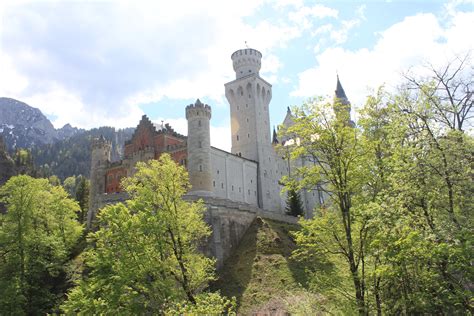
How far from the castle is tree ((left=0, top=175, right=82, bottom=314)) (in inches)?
447

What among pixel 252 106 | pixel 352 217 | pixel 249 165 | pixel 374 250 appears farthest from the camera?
pixel 252 106

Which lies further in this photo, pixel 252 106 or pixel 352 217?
pixel 252 106

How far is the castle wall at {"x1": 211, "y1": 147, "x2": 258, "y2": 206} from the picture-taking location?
55.2 meters


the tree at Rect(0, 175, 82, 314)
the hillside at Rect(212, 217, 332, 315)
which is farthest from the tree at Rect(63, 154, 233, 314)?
the tree at Rect(0, 175, 82, 314)

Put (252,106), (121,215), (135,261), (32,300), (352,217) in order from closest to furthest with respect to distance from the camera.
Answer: (352,217)
(135,261)
(121,215)
(32,300)
(252,106)

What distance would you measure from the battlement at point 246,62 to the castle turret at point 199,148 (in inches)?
689

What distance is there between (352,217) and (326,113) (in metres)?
4.92

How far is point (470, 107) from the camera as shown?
60.6 feet

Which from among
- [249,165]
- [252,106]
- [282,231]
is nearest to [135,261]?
[282,231]

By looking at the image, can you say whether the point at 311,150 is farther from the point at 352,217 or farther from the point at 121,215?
the point at 121,215

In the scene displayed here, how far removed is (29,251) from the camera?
3559 centimetres

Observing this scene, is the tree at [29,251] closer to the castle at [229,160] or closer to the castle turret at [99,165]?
the castle at [229,160]

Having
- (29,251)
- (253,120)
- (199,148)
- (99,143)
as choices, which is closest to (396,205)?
(29,251)

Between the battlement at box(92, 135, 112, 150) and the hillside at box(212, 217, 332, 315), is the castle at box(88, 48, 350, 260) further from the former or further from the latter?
the hillside at box(212, 217, 332, 315)
